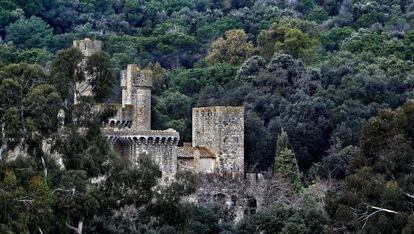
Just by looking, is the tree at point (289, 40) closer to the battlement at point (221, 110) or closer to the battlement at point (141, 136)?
the battlement at point (221, 110)

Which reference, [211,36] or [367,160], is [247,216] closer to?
[367,160]

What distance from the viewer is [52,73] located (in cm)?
4666

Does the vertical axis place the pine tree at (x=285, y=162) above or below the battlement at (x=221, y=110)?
below

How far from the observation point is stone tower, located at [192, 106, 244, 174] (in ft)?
201

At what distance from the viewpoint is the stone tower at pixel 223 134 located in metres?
61.2

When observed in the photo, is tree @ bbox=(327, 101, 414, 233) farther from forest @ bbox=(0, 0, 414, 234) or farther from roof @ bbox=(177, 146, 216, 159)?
roof @ bbox=(177, 146, 216, 159)

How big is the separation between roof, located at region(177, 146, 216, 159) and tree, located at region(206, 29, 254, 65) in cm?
2477

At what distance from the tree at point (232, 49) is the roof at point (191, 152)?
24.8m

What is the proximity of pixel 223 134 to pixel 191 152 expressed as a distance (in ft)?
6.45

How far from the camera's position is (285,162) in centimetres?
6378

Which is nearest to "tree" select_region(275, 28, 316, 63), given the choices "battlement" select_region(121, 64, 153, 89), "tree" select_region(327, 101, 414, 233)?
"battlement" select_region(121, 64, 153, 89)

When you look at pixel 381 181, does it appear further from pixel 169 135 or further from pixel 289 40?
pixel 289 40

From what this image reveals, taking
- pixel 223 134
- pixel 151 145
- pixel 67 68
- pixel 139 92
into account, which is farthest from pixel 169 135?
pixel 67 68

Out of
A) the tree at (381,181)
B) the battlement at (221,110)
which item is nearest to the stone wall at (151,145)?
the battlement at (221,110)
